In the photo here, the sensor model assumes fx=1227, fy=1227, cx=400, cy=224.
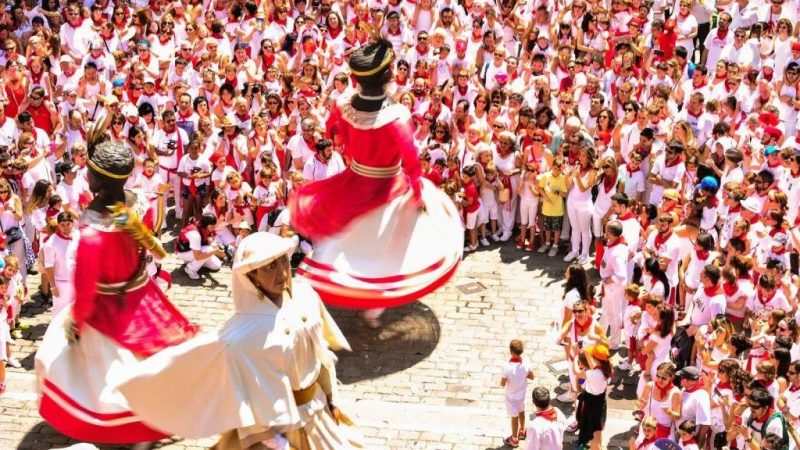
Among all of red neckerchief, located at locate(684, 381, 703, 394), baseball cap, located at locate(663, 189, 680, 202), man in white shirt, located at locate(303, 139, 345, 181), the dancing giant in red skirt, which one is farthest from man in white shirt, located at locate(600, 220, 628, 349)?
man in white shirt, located at locate(303, 139, 345, 181)

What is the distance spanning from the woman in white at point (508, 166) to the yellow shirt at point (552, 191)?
0.49 metres

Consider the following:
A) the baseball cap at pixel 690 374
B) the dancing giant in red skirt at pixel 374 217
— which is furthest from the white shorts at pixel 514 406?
the dancing giant in red skirt at pixel 374 217

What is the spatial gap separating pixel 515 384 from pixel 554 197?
13.6ft

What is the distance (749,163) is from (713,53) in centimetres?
369

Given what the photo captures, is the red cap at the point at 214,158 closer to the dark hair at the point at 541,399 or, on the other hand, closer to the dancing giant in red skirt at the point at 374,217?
the dancing giant in red skirt at the point at 374,217

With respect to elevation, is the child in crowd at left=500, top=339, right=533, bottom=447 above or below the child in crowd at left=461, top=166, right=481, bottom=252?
below

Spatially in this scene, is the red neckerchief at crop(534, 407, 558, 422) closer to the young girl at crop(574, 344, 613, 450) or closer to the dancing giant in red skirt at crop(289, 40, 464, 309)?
the young girl at crop(574, 344, 613, 450)

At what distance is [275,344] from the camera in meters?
8.25

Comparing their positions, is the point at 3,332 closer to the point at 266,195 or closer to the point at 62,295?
the point at 62,295

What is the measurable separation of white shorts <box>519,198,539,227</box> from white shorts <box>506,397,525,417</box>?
4.24m

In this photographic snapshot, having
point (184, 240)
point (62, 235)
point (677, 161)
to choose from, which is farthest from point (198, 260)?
point (677, 161)

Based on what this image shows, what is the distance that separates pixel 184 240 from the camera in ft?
48.5

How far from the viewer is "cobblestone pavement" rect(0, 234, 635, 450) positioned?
12.0 m

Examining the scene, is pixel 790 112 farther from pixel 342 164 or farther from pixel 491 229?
pixel 342 164
